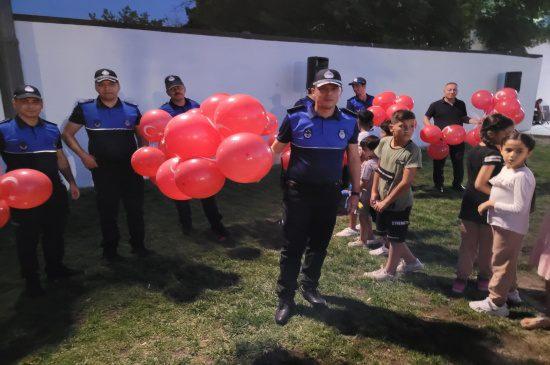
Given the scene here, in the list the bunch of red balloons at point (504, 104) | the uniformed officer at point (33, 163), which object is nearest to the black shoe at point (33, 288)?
the uniformed officer at point (33, 163)

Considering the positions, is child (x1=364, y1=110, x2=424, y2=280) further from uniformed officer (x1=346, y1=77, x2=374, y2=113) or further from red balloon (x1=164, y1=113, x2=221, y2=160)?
uniformed officer (x1=346, y1=77, x2=374, y2=113)

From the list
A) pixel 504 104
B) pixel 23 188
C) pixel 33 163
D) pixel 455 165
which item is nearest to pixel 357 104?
pixel 455 165

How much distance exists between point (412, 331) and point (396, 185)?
3.99ft

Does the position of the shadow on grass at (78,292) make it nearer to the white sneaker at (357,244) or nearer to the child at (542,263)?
the white sneaker at (357,244)

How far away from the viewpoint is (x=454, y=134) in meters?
6.50

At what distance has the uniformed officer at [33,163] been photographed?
3.50 m

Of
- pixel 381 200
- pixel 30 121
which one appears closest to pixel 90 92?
pixel 30 121

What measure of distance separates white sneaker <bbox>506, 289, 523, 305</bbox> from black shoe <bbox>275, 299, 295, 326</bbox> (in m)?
1.91

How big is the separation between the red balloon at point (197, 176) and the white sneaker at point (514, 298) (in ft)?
9.03

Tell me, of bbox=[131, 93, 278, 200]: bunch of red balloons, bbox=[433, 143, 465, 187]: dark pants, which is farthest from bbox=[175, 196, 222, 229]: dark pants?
bbox=[433, 143, 465, 187]: dark pants

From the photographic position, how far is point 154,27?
24.1ft

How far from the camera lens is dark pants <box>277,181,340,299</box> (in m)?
3.14

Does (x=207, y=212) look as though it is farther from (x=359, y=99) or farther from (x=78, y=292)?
(x=359, y=99)

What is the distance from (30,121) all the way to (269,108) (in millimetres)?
6093
